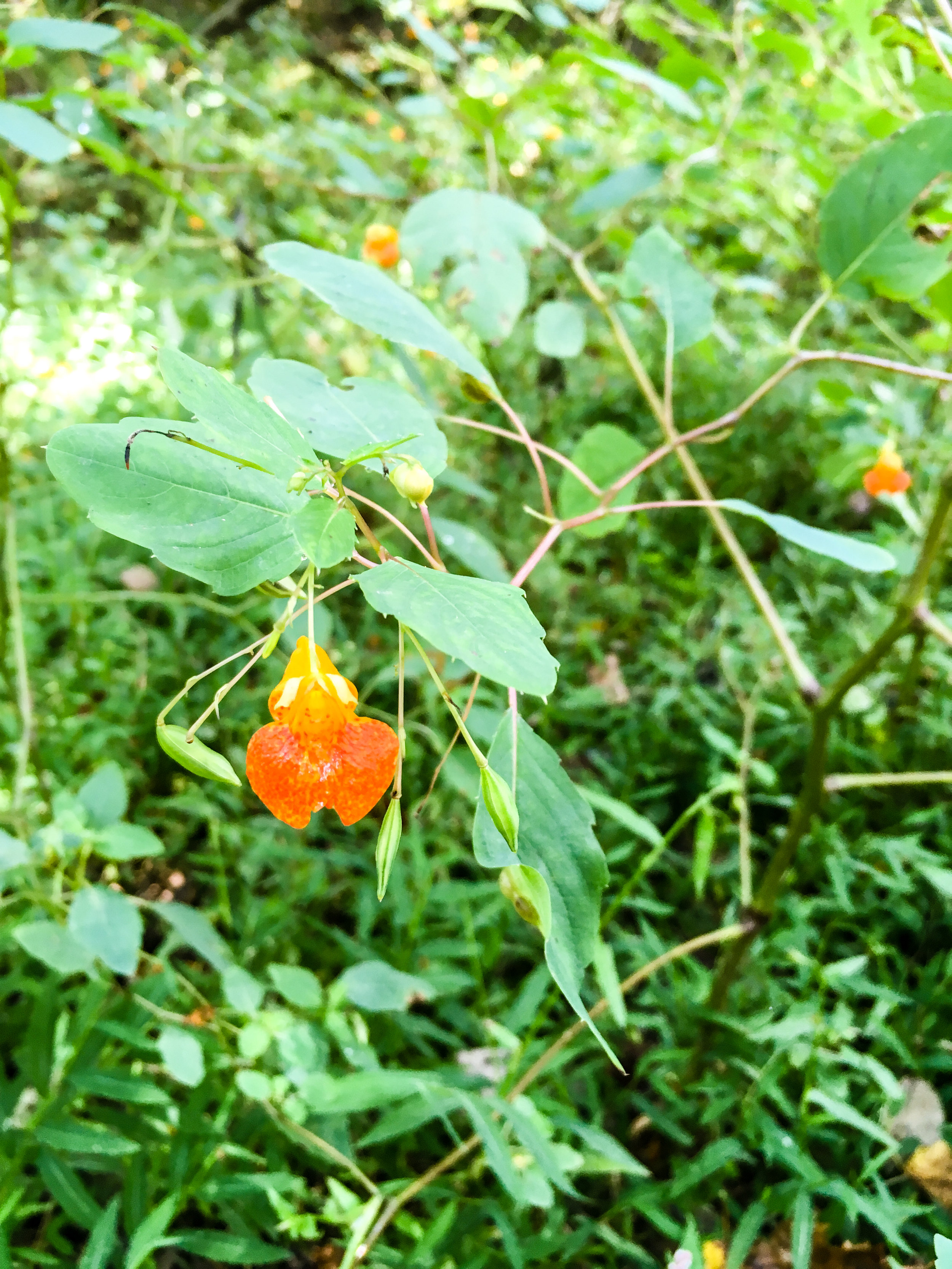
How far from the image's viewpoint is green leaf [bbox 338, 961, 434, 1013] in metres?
0.82

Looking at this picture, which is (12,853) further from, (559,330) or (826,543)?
(559,330)

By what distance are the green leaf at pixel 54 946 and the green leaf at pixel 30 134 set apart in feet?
2.42

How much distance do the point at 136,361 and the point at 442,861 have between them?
964 mm

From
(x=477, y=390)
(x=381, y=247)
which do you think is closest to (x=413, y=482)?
(x=477, y=390)

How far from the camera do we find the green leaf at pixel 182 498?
13.2 inches

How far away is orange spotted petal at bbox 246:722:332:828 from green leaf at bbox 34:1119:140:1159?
0.56 metres

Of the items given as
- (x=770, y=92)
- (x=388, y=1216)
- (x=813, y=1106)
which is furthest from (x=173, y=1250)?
(x=770, y=92)

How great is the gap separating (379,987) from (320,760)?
1.82 ft

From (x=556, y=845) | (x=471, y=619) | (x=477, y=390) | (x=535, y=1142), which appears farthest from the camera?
(x=535, y=1142)

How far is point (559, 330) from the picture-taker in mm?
1030

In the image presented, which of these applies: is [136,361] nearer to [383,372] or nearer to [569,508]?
[383,372]

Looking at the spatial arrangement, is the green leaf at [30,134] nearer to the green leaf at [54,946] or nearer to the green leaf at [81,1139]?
the green leaf at [54,946]

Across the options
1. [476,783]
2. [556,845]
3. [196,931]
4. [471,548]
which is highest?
[556,845]

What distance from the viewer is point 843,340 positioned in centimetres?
236
